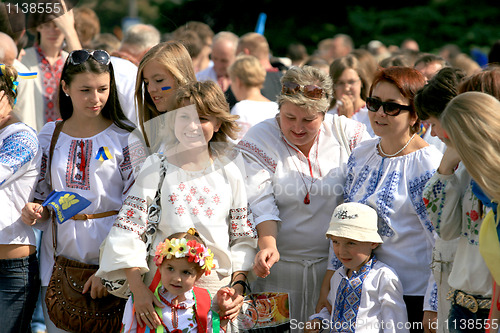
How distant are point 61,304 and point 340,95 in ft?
11.0

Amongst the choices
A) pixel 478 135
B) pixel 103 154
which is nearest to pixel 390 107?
pixel 478 135

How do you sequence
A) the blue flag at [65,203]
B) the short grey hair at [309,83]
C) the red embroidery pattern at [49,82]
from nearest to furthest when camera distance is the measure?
the blue flag at [65,203] → the short grey hair at [309,83] → the red embroidery pattern at [49,82]

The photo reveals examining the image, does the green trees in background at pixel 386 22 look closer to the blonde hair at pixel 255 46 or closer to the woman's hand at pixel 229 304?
the blonde hair at pixel 255 46

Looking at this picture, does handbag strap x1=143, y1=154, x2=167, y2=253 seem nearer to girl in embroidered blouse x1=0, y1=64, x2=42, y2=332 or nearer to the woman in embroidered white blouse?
the woman in embroidered white blouse

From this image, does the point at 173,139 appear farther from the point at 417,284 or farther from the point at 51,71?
the point at 51,71

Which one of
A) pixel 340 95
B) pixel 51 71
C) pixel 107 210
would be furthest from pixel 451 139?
pixel 51 71

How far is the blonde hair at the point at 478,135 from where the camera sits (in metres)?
2.84

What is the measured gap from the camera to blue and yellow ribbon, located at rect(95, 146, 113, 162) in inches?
154

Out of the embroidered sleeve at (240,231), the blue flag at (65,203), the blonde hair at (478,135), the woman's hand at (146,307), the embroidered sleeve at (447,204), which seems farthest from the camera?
the embroidered sleeve at (240,231)

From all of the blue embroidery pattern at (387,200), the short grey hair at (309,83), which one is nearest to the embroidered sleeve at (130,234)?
the short grey hair at (309,83)

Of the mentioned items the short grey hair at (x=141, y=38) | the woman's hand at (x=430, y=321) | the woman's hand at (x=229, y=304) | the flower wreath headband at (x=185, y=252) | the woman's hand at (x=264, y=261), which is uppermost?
the short grey hair at (x=141, y=38)

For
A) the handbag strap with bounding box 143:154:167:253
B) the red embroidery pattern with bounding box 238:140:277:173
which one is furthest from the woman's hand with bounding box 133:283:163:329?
the red embroidery pattern with bounding box 238:140:277:173

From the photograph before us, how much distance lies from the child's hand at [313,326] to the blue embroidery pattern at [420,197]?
882mm

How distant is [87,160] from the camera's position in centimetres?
389
